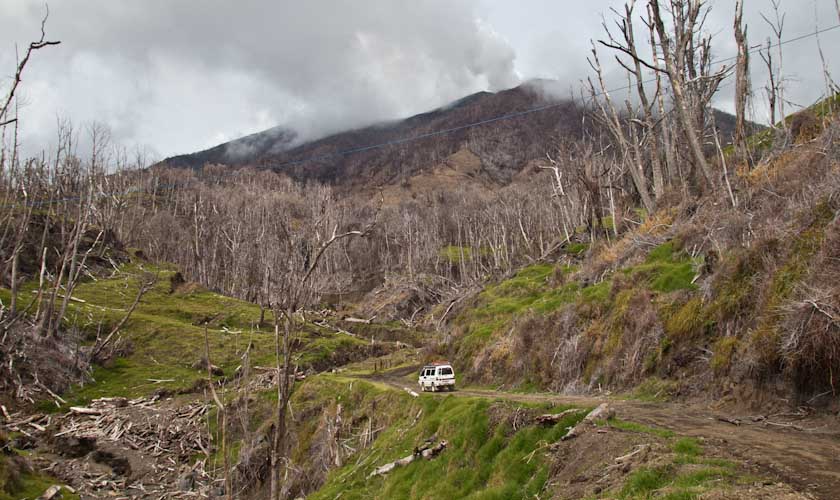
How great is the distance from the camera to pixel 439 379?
23.2m

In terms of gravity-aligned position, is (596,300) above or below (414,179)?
below

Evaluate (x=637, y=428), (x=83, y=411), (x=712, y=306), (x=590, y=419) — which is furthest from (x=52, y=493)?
(x=712, y=306)

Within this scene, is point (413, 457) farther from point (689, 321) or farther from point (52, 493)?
point (52, 493)

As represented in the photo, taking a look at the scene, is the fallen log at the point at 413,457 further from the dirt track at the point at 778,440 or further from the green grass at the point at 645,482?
the green grass at the point at 645,482

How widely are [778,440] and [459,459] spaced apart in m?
6.87

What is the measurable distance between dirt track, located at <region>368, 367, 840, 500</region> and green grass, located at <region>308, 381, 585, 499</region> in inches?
80.3

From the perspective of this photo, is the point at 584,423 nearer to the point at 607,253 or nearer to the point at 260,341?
the point at 607,253

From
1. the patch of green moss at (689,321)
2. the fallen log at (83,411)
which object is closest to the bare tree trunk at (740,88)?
the patch of green moss at (689,321)

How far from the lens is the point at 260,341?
1762 inches

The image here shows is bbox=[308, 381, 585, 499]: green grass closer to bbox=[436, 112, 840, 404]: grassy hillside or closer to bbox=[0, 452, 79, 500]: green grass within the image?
bbox=[436, 112, 840, 404]: grassy hillside

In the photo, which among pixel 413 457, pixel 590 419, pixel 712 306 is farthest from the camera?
pixel 413 457

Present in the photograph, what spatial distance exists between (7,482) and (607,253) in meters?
26.3

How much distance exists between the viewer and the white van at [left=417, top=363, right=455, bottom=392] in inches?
912

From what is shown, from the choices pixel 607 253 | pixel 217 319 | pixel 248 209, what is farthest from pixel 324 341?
pixel 248 209
